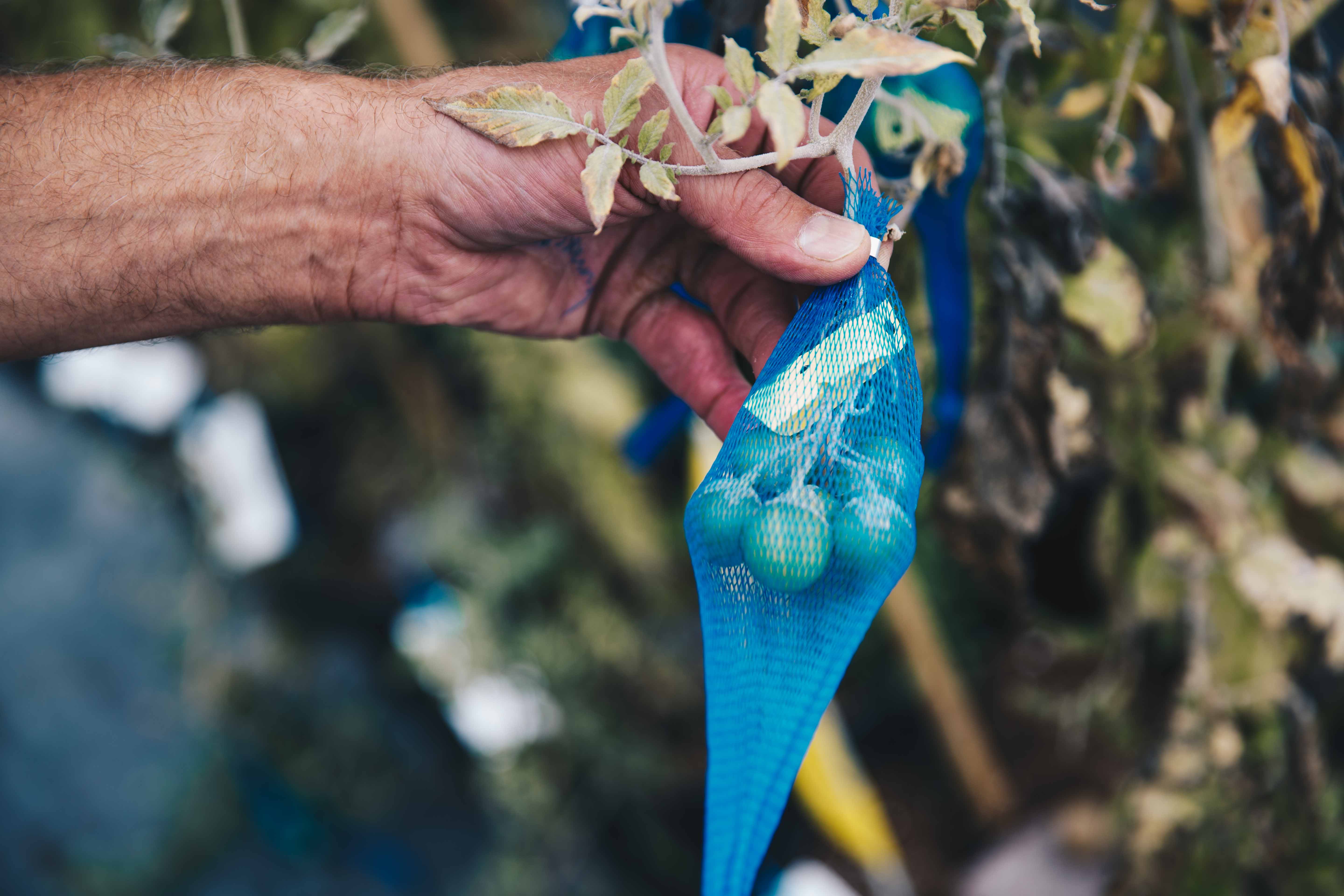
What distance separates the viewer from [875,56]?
50 cm

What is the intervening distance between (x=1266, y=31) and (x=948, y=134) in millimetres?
327

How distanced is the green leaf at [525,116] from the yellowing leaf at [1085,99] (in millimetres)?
548

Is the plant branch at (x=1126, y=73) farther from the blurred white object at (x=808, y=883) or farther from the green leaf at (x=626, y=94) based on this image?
the blurred white object at (x=808, y=883)

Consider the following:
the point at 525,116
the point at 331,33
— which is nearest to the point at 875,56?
the point at 525,116

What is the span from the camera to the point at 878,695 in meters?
1.91

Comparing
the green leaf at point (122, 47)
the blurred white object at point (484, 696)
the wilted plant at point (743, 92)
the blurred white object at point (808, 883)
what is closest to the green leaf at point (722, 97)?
the wilted plant at point (743, 92)

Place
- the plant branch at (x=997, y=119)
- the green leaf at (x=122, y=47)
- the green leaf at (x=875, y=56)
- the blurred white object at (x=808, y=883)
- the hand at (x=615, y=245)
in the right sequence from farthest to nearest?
the blurred white object at (x=808, y=883) < the green leaf at (x=122, y=47) < the plant branch at (x=997, y=119) < the hand at (x=615, y=245) < the green leaf at (x=875, y=56)

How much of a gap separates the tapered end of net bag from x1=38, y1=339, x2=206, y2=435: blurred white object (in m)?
2.06

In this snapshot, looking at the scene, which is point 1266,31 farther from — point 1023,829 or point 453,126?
point 1023,829

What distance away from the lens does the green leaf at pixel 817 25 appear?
1.83ft

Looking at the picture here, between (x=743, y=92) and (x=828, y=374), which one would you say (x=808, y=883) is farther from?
(x=743, y=92)

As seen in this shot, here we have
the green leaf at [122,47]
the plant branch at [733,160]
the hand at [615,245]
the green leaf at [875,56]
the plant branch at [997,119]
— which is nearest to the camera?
the green leaf at [875,56]

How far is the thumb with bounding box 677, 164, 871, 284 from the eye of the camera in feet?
2.21

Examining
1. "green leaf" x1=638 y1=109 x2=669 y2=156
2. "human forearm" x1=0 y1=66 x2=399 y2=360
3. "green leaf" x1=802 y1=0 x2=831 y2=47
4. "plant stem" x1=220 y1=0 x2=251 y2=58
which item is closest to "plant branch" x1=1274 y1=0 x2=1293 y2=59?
"green leaf" x1=802 y1=0 x2=831 y2=47
